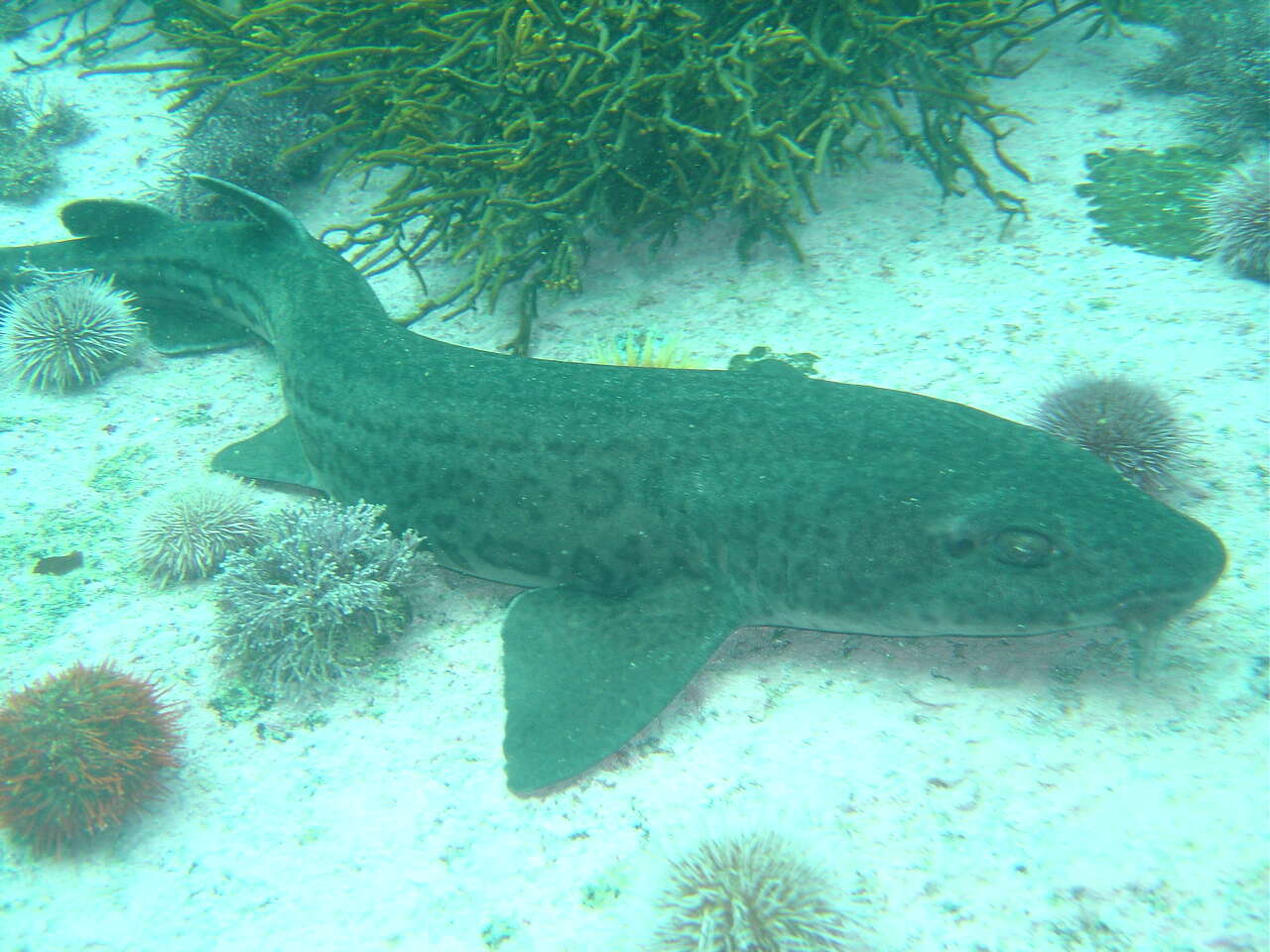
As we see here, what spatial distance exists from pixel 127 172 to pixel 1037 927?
10.9 m

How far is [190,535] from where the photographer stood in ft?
13.9

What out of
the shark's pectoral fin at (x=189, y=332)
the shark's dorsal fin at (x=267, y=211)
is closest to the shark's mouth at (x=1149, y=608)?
the shark's dorsal fin at (x=267, y=211)

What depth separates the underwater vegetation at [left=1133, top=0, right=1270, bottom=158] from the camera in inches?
232

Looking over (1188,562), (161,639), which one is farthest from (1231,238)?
(161,639)

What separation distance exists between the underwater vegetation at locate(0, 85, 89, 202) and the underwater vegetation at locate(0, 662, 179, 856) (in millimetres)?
7787

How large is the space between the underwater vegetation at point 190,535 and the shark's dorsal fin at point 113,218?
341 cm

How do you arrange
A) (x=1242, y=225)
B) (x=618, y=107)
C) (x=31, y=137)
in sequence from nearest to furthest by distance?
(x=1242, y=225) → (x=618, y=107) → (x=31, y=137)

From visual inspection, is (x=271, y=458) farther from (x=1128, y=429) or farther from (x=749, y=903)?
(x=1128, y=429)

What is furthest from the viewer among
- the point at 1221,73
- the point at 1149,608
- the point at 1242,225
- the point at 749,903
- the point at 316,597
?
the point at 1221,73

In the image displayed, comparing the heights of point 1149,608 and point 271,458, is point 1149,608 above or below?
above

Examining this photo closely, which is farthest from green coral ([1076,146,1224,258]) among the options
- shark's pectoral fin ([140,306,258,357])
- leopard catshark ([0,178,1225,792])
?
shark's pectoral fin ([140,306,258,357])

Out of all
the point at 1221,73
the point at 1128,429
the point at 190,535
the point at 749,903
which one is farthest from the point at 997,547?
the point at 1221,73

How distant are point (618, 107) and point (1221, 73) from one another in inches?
207

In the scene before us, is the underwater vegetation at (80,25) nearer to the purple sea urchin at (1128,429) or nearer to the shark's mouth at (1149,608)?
the purple sea urchin at (1128,429)
